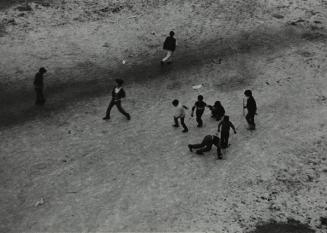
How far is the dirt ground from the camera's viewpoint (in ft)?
47.3

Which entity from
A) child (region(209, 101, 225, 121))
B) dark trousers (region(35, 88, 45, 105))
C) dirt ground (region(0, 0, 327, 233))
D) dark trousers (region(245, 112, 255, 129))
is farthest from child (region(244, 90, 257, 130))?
dark trousers (region(35, 88, 45, 105))

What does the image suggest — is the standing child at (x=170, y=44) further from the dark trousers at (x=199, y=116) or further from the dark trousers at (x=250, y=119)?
the dark trousers at (x=250, y=119)

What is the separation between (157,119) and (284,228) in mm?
7066

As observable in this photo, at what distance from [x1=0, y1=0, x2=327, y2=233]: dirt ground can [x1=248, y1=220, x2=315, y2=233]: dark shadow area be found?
0.31 feet

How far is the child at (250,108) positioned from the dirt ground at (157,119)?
60 centimetres

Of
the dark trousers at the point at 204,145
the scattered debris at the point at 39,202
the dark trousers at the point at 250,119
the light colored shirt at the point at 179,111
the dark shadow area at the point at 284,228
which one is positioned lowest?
the dark shadow area at the point at 284,228

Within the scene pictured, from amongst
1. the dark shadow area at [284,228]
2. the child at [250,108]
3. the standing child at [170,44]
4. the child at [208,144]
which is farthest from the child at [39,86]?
→ the dark shadow area at [284,228]

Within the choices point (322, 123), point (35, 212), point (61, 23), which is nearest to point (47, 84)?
point (61, 23)

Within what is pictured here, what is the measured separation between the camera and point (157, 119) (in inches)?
733

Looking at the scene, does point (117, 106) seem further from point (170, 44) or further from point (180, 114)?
point (170, 44)

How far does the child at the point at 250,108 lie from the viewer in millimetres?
17175

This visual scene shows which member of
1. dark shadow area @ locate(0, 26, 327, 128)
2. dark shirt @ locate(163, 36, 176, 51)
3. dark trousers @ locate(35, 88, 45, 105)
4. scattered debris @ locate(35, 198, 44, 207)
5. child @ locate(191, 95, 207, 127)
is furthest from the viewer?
dark shirt @ locate(163, 36, 176, 51)

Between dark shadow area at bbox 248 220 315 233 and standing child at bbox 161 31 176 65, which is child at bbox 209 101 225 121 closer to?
standing child at bbox 161 31 176 65

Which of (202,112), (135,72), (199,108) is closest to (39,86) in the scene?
(135,72)
